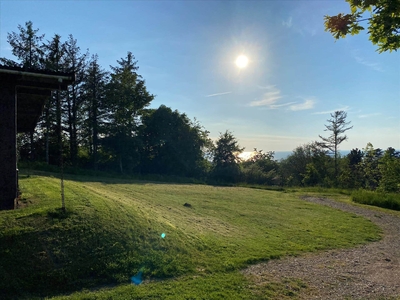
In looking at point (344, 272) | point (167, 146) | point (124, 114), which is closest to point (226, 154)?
point (167, 146)

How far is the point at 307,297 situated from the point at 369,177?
3064cm

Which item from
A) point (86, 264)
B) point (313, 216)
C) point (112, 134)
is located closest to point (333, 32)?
point (86, 264)

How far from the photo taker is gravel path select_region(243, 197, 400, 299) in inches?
192

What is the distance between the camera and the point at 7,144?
6.33 m

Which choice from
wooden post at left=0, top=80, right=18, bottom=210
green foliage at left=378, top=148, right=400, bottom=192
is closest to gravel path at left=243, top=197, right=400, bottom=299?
wooden post at left=0, top=80, right=18, bottom=210

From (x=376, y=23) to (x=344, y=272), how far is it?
4.79 meters

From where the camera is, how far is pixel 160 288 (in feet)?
15.0

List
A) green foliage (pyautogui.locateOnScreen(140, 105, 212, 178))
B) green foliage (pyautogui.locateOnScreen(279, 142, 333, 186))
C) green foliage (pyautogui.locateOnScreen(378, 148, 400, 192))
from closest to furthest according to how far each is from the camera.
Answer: green foliage (pyautogui.locateOnScreen(378, 148, 400, 192))
green foliage (pyautogui.locateOnScreen(140, 105, 212, 178))
green foliage (pyautogui.locateOnScreen(279, 142, 333, 186))

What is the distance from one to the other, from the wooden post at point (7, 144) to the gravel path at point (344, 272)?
5.44 meters

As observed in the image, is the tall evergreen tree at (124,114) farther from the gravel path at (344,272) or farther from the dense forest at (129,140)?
the gravel path at (344,272)

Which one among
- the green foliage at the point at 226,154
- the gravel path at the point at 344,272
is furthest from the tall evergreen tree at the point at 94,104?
the gravel path at the point at 344,272

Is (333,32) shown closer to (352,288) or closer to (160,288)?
(352,288)

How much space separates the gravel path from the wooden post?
544 cm

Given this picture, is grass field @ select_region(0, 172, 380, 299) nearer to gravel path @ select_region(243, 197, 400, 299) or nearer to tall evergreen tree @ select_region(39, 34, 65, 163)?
gravel path @ select_region(243, 197, 400, 299)
